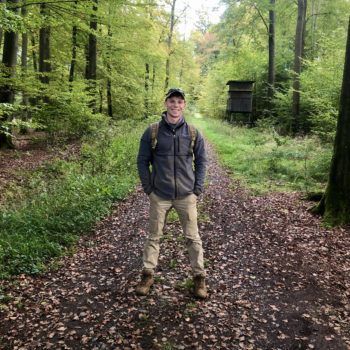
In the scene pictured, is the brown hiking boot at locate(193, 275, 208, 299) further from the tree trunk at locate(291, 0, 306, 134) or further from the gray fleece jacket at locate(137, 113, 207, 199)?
the tree trunk at locate(291, 0, 306, 134)

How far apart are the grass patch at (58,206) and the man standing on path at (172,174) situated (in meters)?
2.00

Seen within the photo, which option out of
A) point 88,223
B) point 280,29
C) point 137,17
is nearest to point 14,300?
point 88,223

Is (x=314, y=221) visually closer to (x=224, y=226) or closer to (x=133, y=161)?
(x=224, y=226)

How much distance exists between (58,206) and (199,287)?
3827mm

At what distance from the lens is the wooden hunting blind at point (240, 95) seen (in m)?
26.8

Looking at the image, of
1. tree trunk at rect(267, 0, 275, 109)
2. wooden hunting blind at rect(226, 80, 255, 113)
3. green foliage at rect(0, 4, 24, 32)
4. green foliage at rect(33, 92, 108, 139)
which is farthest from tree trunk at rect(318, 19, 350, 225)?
wooden hunting blind at rect(226, 80, 255, 113)

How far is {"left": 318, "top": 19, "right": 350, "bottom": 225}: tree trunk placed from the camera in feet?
23.1

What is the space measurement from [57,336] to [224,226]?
4081 mm

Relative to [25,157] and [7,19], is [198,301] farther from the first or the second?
[25,157]

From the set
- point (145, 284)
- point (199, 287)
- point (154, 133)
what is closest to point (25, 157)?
A: point (145, 284)

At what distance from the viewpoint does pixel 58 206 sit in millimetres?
7344

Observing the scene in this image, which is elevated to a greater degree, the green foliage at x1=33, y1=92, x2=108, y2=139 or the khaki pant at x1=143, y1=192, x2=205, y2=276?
the green foliage at x1=33, y1=92, x2=108, y2=139

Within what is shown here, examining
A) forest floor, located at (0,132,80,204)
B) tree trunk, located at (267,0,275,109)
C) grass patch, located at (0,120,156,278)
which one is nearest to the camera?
grass patch, located at (0,120,156,278)

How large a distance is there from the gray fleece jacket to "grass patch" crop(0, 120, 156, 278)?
2.34 metres
